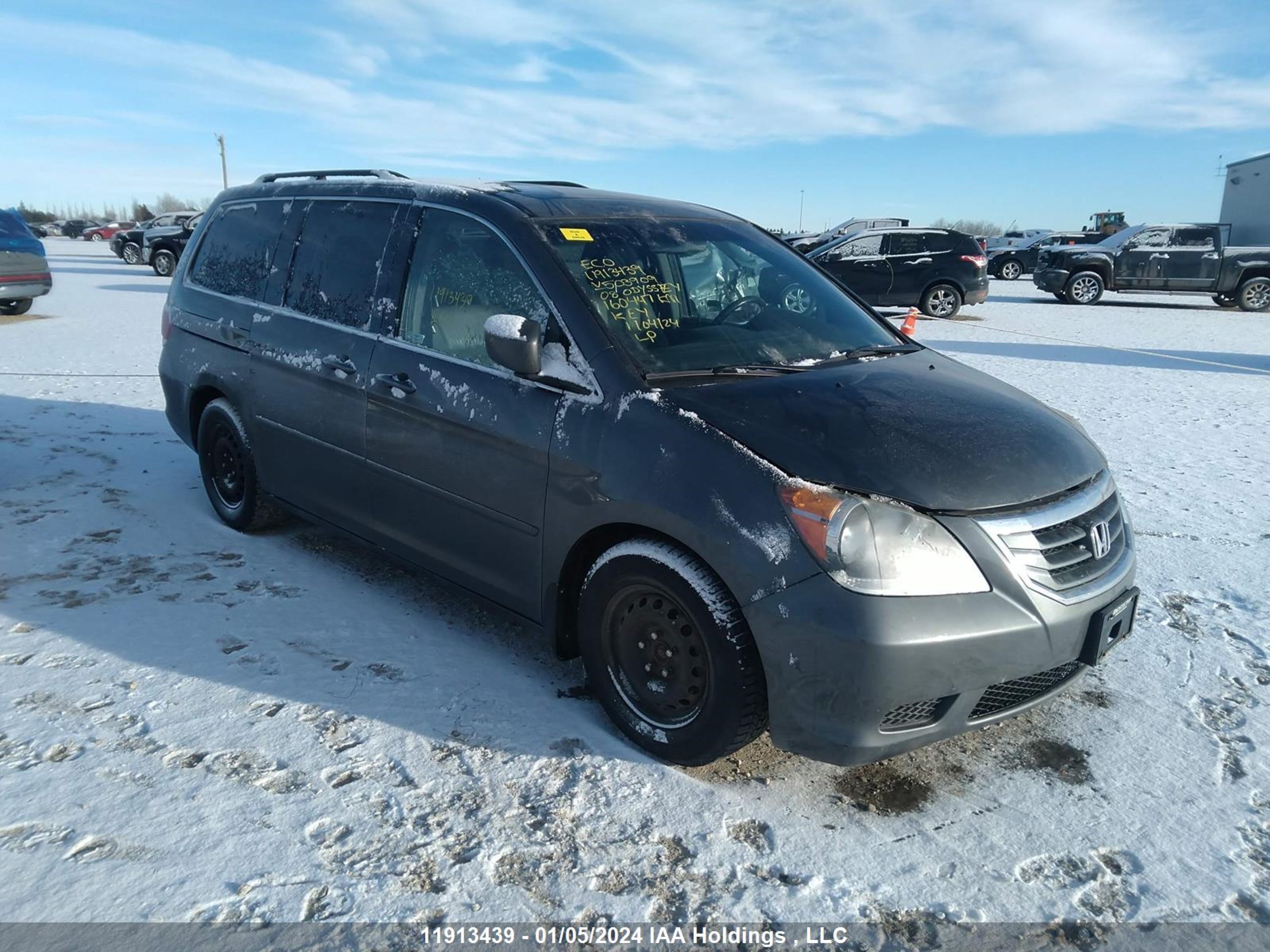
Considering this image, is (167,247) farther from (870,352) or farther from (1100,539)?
(1100,539)

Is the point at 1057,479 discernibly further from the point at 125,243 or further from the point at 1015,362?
the point at 125,243

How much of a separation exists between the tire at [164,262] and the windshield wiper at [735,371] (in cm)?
2313

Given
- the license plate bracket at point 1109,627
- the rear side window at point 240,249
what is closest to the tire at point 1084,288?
the rear side window at point 240,249

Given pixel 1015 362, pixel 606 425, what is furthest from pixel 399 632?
pixel 1015 362

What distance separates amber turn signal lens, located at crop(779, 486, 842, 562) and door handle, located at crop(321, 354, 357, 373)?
6.93 ft

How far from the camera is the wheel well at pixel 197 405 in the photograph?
498 cm

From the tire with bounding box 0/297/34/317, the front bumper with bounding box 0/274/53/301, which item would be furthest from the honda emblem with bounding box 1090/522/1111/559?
Answer: the tire with bounding box 0/297/34/317

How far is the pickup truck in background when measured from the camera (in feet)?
64.4

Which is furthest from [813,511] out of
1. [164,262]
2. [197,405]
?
[164,262]

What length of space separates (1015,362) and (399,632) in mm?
9890

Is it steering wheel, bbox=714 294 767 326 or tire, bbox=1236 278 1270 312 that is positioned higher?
steering wheel, bbox=714 294 767 326

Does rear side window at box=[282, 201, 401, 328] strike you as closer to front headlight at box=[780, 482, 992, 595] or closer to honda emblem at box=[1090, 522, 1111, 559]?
front headlight at box=[780, 482, 992, 595]

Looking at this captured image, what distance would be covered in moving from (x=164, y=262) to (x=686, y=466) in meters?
24.3

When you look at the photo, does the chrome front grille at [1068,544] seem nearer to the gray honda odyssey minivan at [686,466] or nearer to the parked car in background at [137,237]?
the gray honda odyssey minivan at [686,466]
